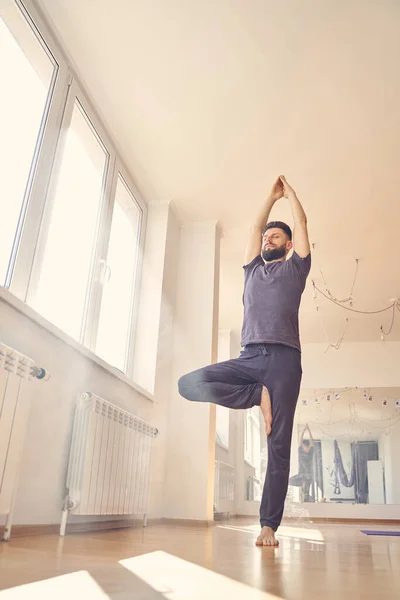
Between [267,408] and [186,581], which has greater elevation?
[267,408]

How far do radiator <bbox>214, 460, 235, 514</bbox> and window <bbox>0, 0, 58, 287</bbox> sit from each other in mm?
3634

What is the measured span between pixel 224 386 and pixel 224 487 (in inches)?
163

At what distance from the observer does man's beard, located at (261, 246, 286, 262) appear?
2.33m

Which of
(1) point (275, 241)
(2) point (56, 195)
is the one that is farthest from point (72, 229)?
(1) point (275, 241)

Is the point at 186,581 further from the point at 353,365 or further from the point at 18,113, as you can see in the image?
the point at 353,365

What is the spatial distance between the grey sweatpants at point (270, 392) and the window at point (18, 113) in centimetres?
100

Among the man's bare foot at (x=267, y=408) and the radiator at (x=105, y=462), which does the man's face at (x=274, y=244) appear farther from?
the radiator at (x=105, y=462)

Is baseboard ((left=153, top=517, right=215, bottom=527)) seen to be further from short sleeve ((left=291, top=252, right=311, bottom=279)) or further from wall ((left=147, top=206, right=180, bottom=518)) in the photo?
short sleeve ((left=291, top=252, right=311, bottom=279))

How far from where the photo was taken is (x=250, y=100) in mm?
3189

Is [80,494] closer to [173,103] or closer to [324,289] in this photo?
[173,103]

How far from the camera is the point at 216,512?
5.22m

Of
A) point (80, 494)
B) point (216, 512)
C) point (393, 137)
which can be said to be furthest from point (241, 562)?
point (216, 512)

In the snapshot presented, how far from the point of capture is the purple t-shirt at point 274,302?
6.85 ft

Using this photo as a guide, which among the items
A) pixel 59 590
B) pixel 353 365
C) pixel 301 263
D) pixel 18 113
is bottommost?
pixel 59 590
